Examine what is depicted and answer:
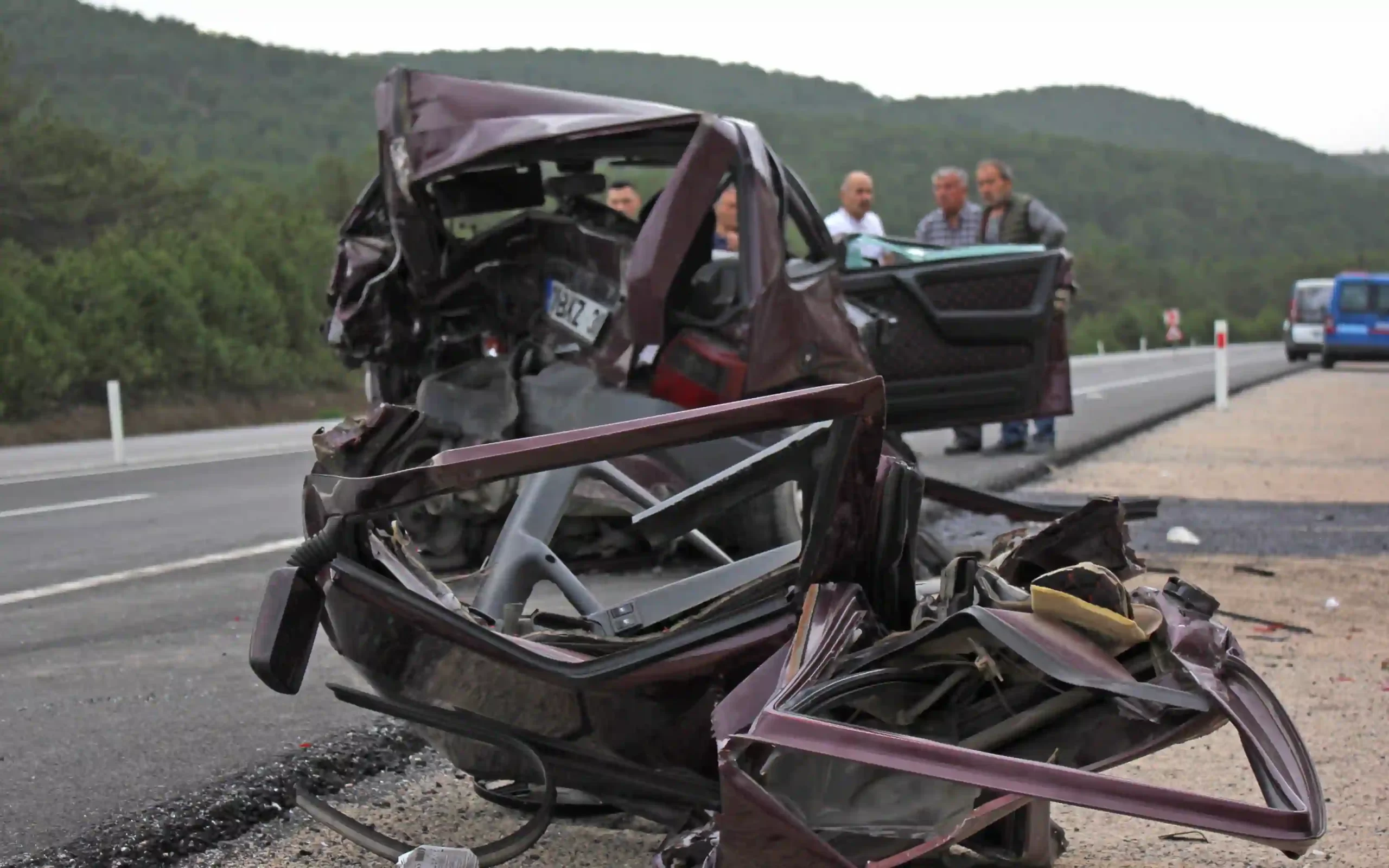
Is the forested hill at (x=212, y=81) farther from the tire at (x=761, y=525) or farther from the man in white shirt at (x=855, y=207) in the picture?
the tire at (x=761, y=525)

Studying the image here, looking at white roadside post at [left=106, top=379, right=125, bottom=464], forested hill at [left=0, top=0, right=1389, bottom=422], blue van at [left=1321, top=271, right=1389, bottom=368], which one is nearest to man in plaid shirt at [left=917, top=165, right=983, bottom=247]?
forested hill at [left=0, top=0, right=1389, bottom=422]

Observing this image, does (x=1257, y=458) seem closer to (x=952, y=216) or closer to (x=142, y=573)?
(x=952, y=216)

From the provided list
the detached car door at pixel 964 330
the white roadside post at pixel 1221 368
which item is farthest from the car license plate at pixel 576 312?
the white roadside post at pixel 1221 368

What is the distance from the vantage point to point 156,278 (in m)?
25.4

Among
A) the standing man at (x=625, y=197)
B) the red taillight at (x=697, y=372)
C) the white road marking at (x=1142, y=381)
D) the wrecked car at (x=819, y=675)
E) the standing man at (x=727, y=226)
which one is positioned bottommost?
the white road marking at (x=1142, y=381)

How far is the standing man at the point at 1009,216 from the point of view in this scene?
11250 mm

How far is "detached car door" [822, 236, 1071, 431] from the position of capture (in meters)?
7.08

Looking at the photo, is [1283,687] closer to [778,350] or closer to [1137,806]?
[778,350]

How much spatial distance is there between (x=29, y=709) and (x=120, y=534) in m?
4.58

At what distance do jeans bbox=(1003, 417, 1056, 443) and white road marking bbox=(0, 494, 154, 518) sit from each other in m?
6.69

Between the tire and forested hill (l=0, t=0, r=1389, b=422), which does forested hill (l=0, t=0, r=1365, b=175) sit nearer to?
forested hill (l=0, t=0, r=1389, b=422)

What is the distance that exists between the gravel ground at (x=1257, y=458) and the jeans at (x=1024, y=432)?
1.36 ft

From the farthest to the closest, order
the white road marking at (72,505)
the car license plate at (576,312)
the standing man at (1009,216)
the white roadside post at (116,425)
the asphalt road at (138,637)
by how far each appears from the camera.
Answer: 1. the white roadside post at (116,425)
2. the standing man at (1009,216)
3. the white road marking at (72,505)
4. the car license plate at (576,312)
5. the asphalt road at (138,637)

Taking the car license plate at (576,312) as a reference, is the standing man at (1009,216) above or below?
above
